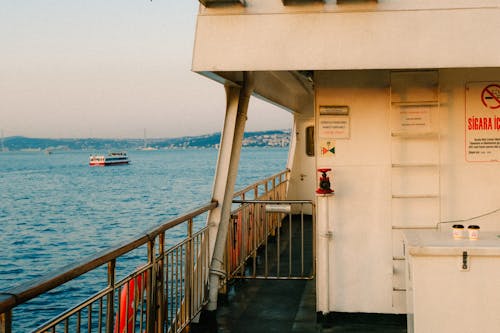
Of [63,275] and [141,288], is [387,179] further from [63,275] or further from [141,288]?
[63,275]

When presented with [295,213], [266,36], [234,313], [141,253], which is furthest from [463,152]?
[141,253]

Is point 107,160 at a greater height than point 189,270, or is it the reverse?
point 107,160

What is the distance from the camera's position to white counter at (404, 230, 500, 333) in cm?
358

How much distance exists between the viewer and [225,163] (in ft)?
18.0

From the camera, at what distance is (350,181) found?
5.09m

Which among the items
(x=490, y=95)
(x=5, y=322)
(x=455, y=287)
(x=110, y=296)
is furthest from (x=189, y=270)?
(x=490, y=95)

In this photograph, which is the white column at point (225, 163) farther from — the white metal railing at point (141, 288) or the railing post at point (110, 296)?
the railing post at point (110, 296)

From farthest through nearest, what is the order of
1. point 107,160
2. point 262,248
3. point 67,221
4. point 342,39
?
1. point 107,160
2. point 67,221
3. point 262,248
4. point 342,39

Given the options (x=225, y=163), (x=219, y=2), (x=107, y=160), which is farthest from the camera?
(x=107, y=160)

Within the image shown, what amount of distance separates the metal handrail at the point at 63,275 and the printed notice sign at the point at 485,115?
2919 mm

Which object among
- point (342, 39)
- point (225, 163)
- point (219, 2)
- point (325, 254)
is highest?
point (219, 2)

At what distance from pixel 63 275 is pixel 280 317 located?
3.18 m

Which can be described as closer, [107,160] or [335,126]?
[335,126]

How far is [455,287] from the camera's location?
11.8 ft
